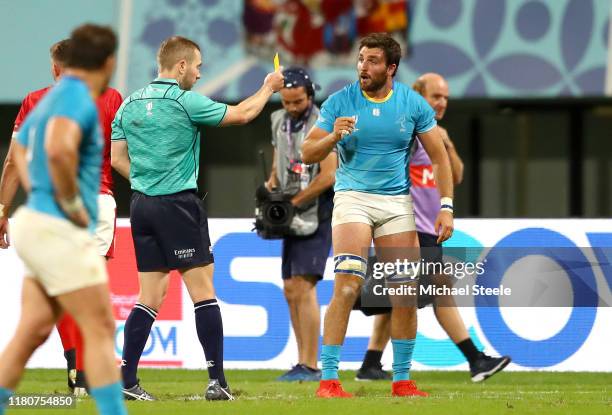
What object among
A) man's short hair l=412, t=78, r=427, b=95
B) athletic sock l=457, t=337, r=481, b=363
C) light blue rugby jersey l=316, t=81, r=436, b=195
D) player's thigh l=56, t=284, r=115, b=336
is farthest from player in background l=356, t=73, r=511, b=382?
player's thigh l=56, t=284, r=115, b=336

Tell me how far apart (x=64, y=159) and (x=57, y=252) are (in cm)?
40

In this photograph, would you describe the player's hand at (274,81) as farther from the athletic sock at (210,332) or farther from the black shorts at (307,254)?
the black shorts at (307,254)

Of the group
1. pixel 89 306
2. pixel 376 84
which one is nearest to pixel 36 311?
pixel 89 306

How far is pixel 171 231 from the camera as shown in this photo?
7945 mm

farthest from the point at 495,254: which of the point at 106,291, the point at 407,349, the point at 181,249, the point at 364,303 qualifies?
the point at 106,291

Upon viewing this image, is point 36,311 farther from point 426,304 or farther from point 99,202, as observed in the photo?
point 426,304

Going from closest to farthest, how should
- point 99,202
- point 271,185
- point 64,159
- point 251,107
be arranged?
point 64,159 < point 251,107 < point 99,202 < point 271,185

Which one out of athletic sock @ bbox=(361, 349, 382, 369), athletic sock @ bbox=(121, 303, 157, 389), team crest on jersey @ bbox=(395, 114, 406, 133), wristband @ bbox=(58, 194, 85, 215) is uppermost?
team crest on jersey @ bbox=(395, 114, 406, 133)

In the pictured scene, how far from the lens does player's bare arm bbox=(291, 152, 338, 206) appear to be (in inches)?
390

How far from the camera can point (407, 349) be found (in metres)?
8.33

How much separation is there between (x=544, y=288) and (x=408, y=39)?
7.01 meters

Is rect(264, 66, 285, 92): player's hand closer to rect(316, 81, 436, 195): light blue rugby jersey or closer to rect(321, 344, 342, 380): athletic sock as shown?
rect(316, 81, 436, 195): light blue rugby jersey

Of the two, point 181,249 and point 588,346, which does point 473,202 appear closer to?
point 588,346

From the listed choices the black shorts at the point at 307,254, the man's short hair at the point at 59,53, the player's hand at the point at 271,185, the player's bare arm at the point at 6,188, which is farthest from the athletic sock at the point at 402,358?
the man's short hair at the point at 59,53
